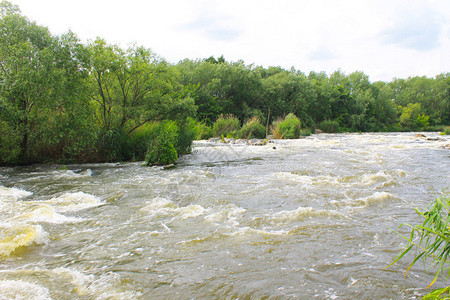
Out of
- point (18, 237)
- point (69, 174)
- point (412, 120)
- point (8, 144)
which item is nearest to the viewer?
point (18, 237)

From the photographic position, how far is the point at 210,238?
4.39 meters

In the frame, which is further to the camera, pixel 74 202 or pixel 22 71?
pixel 22 71

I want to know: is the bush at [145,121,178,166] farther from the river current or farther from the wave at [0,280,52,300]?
the wave at [0,280,52,300]

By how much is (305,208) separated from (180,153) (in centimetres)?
1108

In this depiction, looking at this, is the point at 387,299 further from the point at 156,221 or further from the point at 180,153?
the point at 180,153

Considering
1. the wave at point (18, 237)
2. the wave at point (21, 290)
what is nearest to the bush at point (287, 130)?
the wave at point (18, 237)

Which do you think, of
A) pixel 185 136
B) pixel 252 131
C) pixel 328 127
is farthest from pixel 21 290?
pixel 328 127

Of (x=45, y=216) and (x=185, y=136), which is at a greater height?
(x=185, y=136)

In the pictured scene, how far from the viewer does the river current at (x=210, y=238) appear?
306cm

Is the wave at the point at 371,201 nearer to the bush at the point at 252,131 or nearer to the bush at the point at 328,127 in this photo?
the bush at the point at 252,131

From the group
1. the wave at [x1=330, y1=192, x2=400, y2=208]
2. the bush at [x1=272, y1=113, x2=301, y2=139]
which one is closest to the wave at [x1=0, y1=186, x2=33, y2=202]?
the wave at [x1=330, y1=192, x2=400, y2=208]

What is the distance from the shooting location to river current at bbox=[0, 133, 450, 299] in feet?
10.1

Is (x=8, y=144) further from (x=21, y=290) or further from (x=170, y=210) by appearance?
(x=21, y=290)

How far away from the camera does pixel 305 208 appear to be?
5703mm
